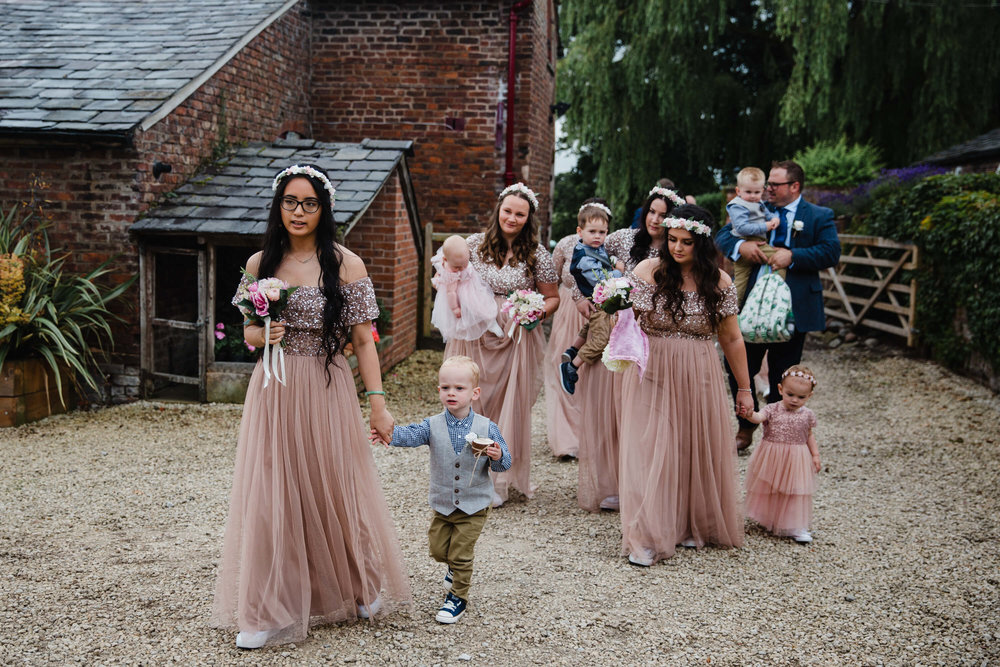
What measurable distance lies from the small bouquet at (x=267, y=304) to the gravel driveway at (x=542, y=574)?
1213mm

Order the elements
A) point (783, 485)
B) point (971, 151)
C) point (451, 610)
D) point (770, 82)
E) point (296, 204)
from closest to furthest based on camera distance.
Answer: point (296, 204), point (451, 610), point (783, 485), point (971, 151), point (770, 82)

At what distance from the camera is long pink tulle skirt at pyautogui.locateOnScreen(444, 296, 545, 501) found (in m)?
5.44

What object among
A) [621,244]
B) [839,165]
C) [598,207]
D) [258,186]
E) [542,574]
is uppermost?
[839,165]

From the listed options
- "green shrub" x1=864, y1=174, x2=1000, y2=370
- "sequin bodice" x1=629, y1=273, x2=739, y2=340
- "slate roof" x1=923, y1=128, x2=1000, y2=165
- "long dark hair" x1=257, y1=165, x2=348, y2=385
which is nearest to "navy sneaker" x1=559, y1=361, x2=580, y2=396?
"sequin bodice" x1=629, y1=273, x2=739, y2=340

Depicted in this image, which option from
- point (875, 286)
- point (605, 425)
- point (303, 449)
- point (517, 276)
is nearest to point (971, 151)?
point (875, 286)

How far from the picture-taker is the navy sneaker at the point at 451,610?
3.84 metres

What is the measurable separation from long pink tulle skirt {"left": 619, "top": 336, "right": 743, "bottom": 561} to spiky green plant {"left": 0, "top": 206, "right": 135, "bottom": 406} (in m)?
5.20

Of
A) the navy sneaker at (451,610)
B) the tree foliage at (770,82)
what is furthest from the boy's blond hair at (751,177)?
the tree foliage at (770,82)

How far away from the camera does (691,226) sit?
4.41 metres

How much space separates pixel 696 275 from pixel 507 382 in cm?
157

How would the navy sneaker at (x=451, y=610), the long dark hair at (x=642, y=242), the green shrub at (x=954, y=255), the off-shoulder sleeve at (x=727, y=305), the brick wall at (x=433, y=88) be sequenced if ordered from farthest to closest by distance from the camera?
the brick wall at (x=433, y=88) → the green shrub at (x=954, y=255) → the long dark hair at (x=642, y=242) → the off-shoulder sleeve at (x=727, y=305) → the navy sneaker at (x=451, y=610)

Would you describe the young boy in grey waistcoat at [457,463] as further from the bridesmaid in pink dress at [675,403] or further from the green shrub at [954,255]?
the green shrub at [954,255]

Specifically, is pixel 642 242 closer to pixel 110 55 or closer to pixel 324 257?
pixel 324 257

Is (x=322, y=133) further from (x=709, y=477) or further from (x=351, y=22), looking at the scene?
(x=709, y=477)
